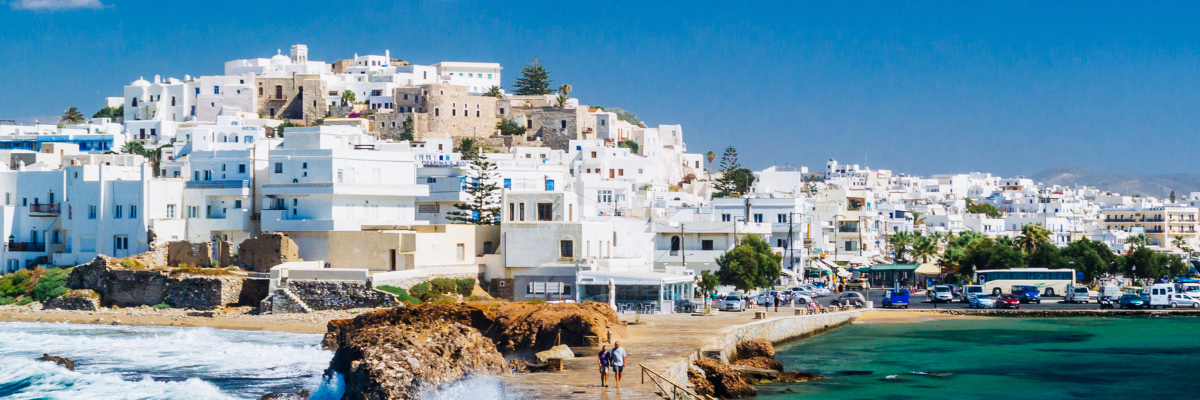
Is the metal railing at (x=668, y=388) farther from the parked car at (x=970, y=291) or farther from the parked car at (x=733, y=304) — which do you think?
the parked car at (x=970, y=291)

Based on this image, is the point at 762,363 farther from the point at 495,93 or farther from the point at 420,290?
the point at 495,93

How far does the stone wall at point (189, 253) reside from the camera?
46.6 meters

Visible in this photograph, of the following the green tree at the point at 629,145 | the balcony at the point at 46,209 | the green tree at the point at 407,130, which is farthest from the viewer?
the green tree at the point at 629,145

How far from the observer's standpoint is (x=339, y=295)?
41750 millimetres

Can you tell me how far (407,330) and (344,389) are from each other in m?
1.86

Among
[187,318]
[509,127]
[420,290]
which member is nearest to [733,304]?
[420,290]

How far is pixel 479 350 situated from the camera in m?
25.2

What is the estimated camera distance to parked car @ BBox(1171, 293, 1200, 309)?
172 feet

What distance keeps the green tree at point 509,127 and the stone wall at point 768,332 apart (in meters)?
51.0

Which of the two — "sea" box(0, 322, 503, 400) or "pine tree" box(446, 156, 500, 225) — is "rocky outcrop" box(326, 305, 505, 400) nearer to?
"sea" box(0, 322, 503, 400)

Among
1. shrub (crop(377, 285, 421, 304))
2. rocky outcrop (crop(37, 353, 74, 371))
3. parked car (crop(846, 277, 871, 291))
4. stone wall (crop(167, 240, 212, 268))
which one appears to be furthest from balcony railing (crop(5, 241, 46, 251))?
parked car (crop(846, 277, 871, 291))

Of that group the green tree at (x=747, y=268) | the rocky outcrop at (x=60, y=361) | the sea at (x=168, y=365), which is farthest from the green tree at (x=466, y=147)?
the rocky outcrop at (x=60, y=361)

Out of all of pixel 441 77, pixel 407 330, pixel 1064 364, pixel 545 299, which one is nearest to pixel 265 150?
pixel 545 299

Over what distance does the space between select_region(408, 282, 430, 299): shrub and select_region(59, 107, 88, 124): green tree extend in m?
66.0
